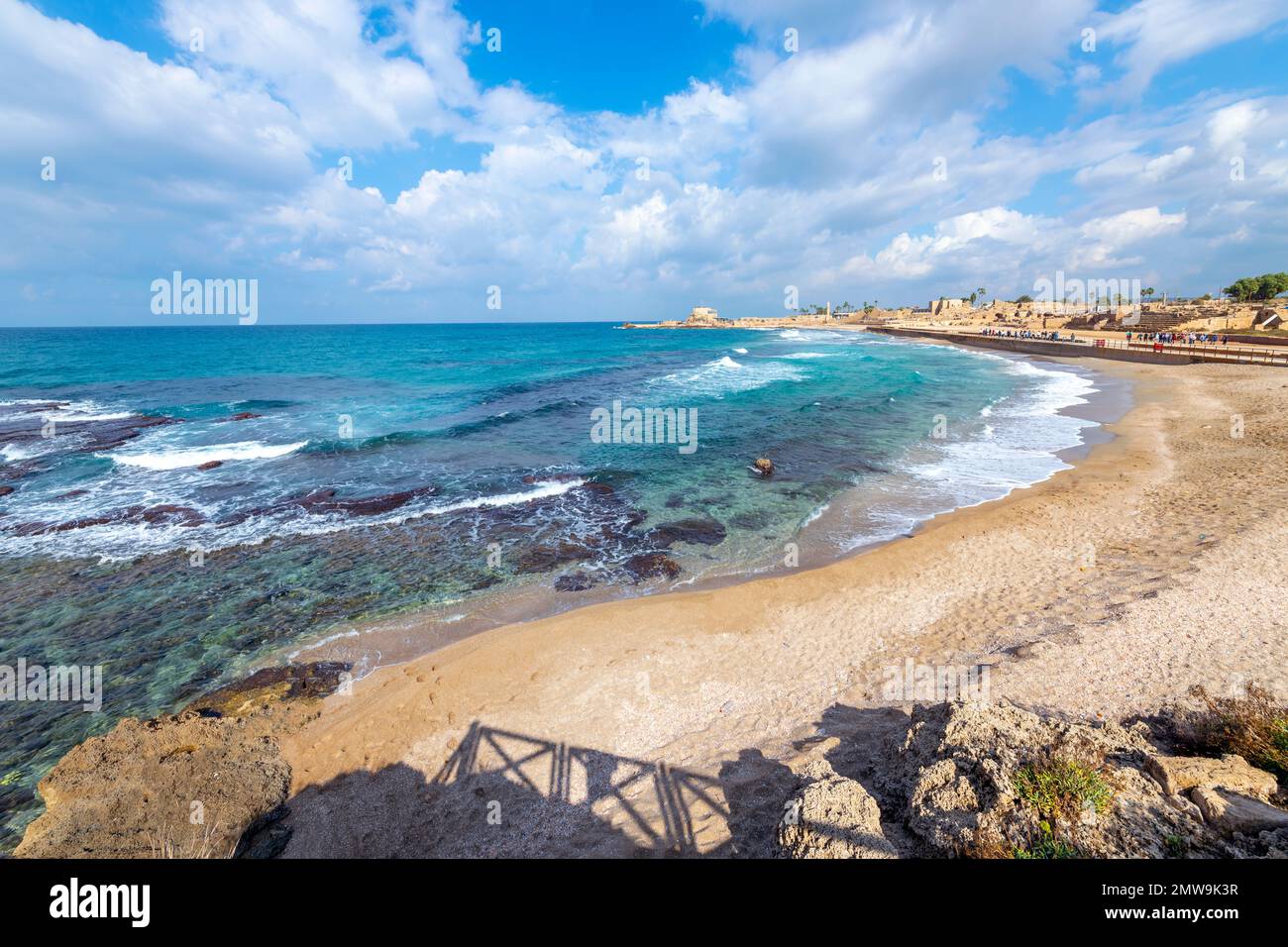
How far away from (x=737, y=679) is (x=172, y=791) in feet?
27.8

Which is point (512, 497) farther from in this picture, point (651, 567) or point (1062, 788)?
point (1062, 788)

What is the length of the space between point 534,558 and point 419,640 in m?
4.25

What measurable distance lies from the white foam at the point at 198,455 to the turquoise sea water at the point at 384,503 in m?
0.18

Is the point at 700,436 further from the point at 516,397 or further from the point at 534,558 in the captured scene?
the point at 516,397

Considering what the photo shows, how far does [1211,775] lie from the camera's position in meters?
5.20

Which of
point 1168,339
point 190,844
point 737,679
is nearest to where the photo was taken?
point 190,844

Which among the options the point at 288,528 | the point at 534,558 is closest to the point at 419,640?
the point at 534,558

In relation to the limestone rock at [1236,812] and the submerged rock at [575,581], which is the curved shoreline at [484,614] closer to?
the submerged rock at [575,581]

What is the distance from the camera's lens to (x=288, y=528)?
16.6 meters

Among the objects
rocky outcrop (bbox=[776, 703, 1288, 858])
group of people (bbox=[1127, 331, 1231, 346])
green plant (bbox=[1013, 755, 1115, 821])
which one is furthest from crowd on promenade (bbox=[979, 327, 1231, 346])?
green plant (bbox=[1013, 755, 1115, 821])

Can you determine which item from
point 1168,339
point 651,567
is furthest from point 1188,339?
point 651,567

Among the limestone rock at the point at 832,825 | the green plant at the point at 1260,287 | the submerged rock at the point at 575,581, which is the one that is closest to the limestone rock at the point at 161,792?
the submerged rock at the point at 575,581

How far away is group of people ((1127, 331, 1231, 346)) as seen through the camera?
50.1 meters

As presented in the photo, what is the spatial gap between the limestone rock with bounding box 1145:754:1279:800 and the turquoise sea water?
8697mm
